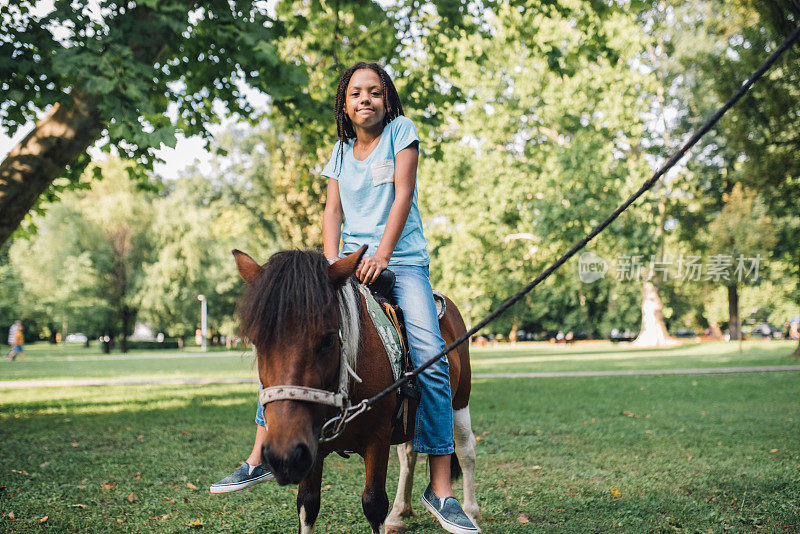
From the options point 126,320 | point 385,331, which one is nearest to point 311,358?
point 385,331

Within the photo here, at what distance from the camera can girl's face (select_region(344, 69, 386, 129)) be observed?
3.29m

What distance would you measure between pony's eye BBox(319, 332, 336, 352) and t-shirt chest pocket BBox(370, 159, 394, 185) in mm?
1091

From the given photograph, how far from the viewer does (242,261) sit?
2656 mm

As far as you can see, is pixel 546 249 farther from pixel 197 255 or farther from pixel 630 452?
pixel 197 255

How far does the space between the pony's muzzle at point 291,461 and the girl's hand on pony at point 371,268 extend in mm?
999

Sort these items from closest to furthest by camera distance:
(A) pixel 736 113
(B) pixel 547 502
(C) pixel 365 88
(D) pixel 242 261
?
(D) pixel 242 261, (C) pixel 365 88, (B) pixel 547 502, (A) pixel 736 113

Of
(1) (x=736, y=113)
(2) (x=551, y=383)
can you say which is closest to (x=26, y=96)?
(2) (x=551, y=383)

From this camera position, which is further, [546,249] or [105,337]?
[105,337]

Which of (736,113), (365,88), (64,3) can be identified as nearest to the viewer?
(365,88)

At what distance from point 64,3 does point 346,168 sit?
18.4ft

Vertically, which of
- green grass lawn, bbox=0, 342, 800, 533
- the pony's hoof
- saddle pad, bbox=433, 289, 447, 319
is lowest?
green grass lawn, bbox=0, 342, 800, 533

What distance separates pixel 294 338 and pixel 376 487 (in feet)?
3.39

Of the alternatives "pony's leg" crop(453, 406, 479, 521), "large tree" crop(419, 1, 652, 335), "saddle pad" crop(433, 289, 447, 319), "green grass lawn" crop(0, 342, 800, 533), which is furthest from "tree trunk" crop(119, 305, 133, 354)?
"saddle pad" crop(433, 289, 447, 319)

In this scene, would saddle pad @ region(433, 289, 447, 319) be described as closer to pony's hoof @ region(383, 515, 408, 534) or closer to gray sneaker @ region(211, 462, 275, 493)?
gray sneaker @ region(211, 462, 275, 493)
